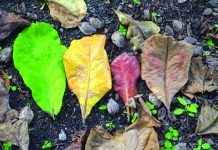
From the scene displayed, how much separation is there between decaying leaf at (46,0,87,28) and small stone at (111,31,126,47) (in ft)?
0.51

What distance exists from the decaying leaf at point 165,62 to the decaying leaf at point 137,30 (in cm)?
6

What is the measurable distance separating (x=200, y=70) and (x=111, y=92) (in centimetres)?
36

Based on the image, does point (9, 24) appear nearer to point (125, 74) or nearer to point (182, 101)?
point (125, 74)

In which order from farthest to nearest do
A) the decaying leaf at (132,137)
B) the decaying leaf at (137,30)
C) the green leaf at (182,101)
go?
the decaying leaf at (137,30) < the green leaf at (182,101) < the decaying leaf at (132,137)

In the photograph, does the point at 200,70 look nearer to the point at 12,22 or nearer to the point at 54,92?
the point at 54,92

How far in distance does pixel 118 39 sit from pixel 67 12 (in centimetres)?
→ 24

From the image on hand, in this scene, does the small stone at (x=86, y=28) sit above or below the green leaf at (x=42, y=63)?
above

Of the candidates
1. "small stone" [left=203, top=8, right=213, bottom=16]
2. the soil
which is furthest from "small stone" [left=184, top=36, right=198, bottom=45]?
"small stone" [left=203, top=8, right=213, bottom=16]

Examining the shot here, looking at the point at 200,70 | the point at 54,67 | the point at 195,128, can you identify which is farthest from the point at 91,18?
the point at 195,128

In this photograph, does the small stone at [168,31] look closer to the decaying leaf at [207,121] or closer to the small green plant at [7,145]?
the decaying leaf at [207,121]

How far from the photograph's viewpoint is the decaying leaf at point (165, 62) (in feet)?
5.30

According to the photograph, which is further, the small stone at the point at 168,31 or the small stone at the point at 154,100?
the small stone at the point at 168,31

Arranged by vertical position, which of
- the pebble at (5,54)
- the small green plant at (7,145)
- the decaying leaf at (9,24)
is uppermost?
the decaying leaf at (9,24)

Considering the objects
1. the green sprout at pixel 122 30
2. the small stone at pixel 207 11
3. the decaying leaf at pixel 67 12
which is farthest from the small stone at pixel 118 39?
the small stone at pixel 207 11
